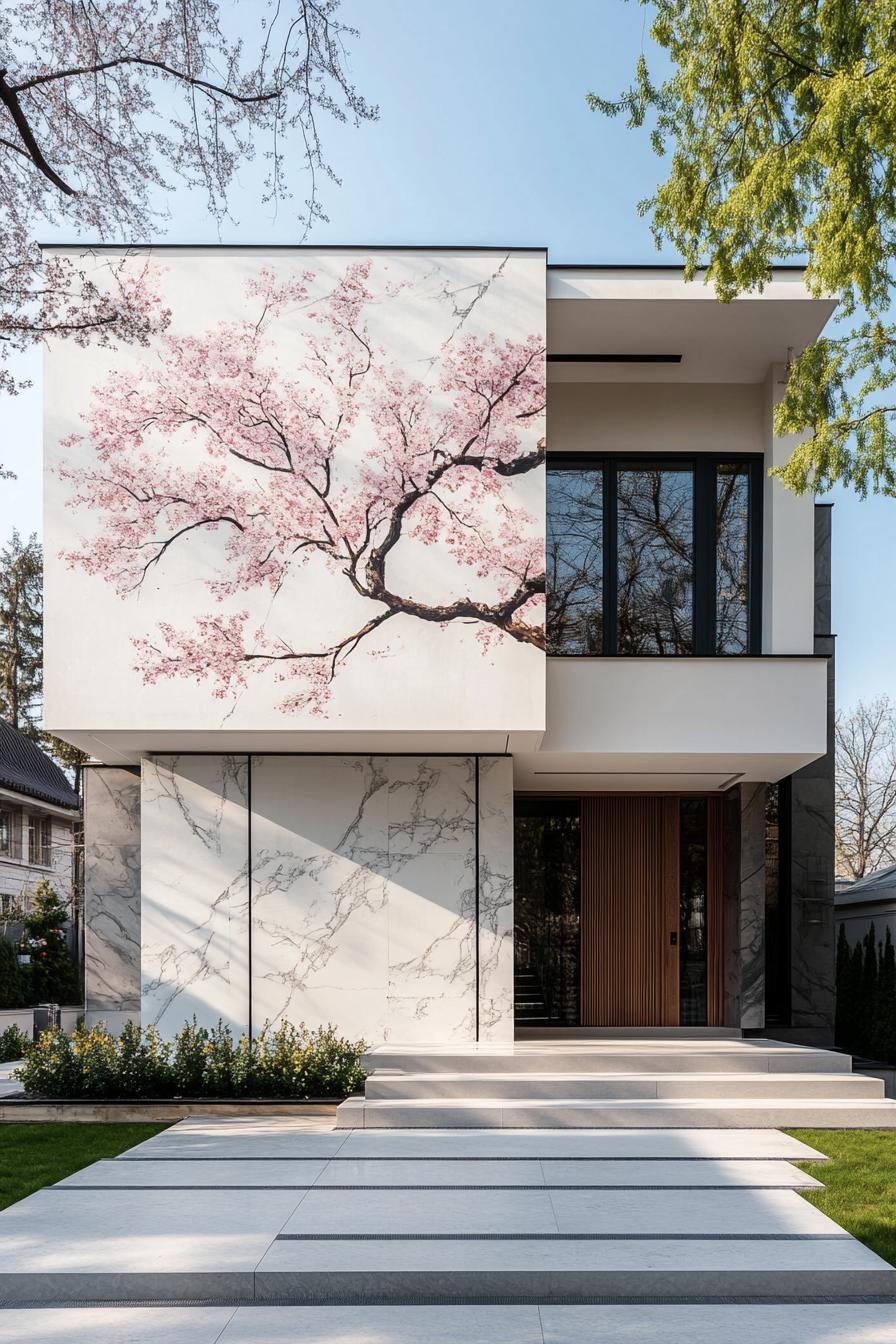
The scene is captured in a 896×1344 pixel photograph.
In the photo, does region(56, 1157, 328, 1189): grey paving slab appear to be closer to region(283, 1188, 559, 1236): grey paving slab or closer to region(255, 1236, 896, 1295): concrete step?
region(283, 1188, 559, 1236): grey paving slab

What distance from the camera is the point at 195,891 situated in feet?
35.2

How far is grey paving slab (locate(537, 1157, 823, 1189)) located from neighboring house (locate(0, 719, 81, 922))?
19.5m

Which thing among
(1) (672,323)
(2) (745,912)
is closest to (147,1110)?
(2) (745,912)

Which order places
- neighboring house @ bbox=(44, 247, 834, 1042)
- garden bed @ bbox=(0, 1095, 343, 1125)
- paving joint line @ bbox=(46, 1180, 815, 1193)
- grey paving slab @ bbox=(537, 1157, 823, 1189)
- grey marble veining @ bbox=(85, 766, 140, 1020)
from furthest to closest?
grey marble veining @ bbox=(85, 766, 140, 1020), neighboring house @ bbox=(44, 247, 834, 1042), garden bed @ bbox=(0, 1095, 343, 1125), grey paving slab @ bbox=(537, 1157, 823, 1189), paving joint line @ bbox=(46, 1180, 815, 1193)

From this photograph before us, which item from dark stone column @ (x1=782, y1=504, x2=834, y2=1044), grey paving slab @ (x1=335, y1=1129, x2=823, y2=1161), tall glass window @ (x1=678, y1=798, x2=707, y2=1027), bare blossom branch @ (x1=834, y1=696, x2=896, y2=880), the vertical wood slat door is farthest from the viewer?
bare blossom branch @ (x1=834, y1=696, x2=896, y2=880)

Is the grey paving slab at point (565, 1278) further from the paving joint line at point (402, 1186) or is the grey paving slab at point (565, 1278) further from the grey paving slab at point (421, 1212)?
the paving joint line at point (402, 1186)

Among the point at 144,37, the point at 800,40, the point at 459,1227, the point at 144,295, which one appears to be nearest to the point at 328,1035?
the point at 459,1227

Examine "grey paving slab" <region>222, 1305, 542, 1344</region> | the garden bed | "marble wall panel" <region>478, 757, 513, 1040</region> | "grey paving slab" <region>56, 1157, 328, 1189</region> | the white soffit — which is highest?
the white soffit

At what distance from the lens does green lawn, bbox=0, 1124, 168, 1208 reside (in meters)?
7.05

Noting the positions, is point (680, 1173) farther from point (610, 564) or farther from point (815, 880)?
point (815, 880)

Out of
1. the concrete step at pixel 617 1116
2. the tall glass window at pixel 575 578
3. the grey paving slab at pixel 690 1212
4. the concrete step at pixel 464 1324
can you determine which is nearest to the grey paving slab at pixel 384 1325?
the concrete step at pixel 464 1324

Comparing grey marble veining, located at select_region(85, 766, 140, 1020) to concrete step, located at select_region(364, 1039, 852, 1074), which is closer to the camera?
concrete step, located at select_region(364, 1039, 852, 1074)

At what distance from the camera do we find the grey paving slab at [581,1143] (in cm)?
763

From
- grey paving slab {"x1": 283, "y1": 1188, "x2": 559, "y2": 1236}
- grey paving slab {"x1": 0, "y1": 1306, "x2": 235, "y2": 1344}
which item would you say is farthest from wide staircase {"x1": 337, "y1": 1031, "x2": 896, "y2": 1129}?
grey paving slab {"x1": 0, "y1": 1306, "x2": 235, "y2": 1344}
